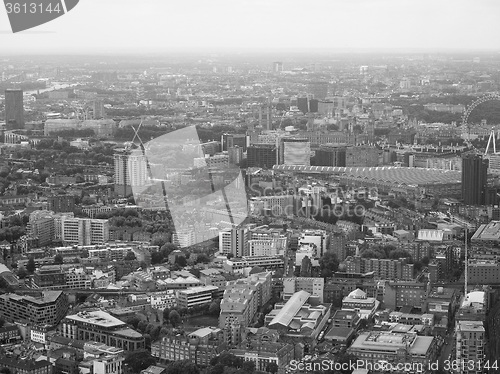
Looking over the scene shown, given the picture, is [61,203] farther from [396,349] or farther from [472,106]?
[472,106]

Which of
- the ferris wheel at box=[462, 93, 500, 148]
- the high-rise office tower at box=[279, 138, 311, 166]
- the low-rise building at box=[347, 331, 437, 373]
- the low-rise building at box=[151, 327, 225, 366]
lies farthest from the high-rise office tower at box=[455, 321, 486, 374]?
the ferris wheel at box=[462, 93, 500, 148]

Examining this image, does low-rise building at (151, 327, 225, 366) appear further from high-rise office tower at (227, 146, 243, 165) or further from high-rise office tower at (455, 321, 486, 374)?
high-rise office tower at (227, 146, 243, 165)

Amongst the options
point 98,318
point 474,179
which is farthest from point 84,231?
point 474,179

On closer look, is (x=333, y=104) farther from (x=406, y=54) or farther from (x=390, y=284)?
(x=390, y=284)

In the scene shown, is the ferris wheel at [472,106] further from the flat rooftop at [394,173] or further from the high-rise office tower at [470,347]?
the high-rise office tower at [470,347]

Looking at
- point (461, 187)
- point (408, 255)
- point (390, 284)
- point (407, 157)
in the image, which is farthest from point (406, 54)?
point (390, 284)
